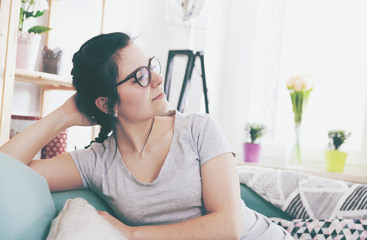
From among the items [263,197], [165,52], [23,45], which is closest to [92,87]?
[23,45]

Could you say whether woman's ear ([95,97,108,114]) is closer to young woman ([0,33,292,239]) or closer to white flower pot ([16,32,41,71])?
young woman ([0,33,292,239])

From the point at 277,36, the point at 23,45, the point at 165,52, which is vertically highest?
the point at 277,36

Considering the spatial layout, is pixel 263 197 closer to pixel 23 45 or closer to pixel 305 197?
pixel 305 197

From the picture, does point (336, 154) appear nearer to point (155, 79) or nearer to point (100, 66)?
point (155, 79)

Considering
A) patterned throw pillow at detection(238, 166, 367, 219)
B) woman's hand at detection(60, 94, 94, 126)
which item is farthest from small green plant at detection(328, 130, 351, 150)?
woman's hand at detection(60, 94, 94, 126)

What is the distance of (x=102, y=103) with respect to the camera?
1.20 m

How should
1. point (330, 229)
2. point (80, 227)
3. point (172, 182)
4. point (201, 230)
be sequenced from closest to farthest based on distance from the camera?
1. point (80, 227)
2. point (201, 230)
3. point (172, 182)
4. point (330, 229)

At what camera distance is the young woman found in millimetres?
1065

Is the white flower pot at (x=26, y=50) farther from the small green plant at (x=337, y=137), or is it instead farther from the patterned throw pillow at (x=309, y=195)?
the small green plant at (x=337, y=137)

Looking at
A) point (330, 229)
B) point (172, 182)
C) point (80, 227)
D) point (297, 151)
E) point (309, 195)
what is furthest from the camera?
point (297, 151)

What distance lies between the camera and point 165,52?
2889 mm

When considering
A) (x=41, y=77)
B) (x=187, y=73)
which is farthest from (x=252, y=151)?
(x=41, y=77)

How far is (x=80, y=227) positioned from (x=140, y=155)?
48cm

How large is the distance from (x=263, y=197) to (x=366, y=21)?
63.3 inches
